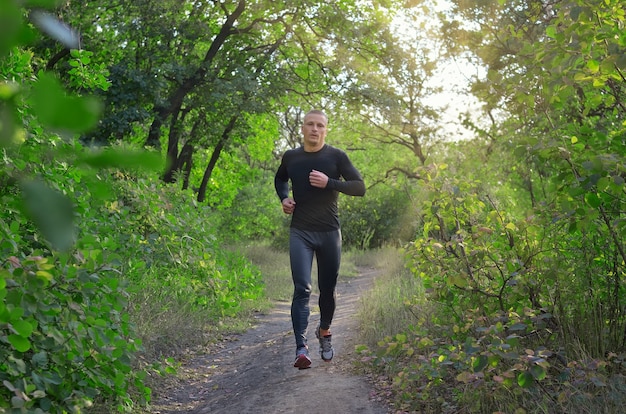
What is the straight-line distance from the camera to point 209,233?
9.54m

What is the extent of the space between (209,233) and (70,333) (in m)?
6.03

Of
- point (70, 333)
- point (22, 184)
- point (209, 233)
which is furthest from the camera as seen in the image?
point (209, 233)

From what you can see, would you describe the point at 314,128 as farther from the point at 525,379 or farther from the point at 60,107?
the point at 60,107

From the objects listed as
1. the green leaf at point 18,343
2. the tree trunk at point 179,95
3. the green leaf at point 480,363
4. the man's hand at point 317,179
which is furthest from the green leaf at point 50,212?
the tree trunk at point 179,95

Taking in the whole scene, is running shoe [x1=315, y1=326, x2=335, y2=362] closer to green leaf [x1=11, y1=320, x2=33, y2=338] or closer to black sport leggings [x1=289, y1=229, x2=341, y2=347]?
black sport leggings [x1=289, y1=229, x2=341, y2=347]

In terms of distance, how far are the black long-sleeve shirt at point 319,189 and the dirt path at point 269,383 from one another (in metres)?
1.30

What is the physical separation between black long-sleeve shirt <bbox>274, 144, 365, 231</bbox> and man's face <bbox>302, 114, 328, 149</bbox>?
13 centimetres

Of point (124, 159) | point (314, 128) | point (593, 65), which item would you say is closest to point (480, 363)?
point (593, 65)

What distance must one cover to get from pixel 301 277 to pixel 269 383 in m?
0.92

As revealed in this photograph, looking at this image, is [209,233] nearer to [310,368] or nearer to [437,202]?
[310,368]

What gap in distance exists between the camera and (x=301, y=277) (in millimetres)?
5891

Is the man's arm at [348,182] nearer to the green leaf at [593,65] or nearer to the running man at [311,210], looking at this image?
the running man at [311,210]

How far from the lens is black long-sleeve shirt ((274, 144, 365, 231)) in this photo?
234 inches

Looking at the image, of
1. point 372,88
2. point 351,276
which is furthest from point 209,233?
point 351,276
